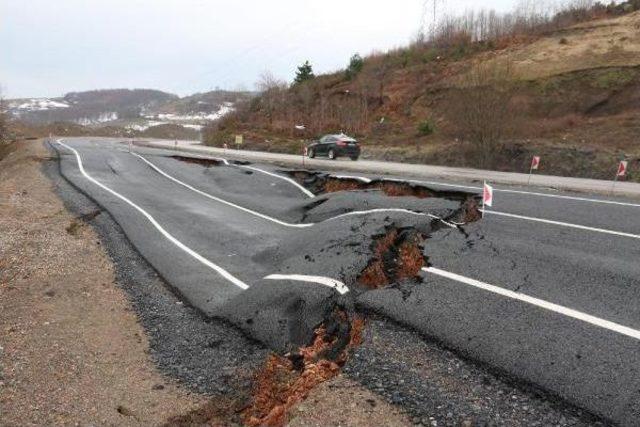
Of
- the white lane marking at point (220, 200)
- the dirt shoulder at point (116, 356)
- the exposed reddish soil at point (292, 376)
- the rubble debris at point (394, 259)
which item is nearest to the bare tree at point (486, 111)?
the white lane marking at point (220, 200)

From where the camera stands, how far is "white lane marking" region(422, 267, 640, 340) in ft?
16.8

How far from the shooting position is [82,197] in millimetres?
15695

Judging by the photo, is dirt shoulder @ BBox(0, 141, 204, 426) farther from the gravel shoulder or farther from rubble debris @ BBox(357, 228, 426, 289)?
rubble debris @ BBox(357, 228, 426, 289)

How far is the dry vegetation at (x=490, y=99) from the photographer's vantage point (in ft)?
77.7

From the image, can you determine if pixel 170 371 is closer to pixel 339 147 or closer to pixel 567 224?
pixel 567 224

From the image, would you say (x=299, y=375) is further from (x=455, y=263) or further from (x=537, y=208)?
(x=537, y=208)

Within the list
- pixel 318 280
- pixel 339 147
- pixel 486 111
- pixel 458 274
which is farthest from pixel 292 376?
Result: pixel 339 147

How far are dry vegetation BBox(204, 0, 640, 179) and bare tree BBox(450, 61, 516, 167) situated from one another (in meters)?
0.05

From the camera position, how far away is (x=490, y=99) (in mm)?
23406

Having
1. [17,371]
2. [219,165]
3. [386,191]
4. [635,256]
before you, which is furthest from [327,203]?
[219,165]

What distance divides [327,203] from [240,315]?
20.4 ft

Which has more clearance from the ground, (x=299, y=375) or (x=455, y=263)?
(x=455, y=263)

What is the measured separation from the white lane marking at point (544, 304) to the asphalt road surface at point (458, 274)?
0.05ft

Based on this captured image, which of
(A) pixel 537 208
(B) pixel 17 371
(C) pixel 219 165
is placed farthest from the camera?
(C) pixel 219 165
